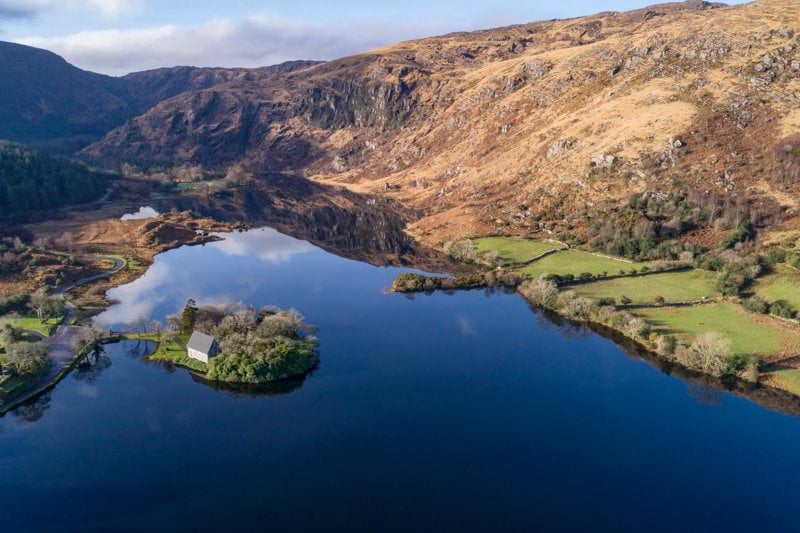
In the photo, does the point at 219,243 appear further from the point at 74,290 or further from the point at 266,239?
the point at 74,290

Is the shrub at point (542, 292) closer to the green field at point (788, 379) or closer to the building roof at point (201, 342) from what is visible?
the green field at point (788, 379)

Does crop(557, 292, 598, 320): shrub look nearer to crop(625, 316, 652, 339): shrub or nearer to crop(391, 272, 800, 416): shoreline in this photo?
crop(391, 272, 800, 416): shoreline

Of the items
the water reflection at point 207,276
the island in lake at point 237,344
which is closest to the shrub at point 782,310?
the island in lake at point 237,344

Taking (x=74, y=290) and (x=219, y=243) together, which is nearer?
(x=74, y=290)

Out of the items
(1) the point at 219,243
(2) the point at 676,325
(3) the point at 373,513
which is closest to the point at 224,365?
(3) the point at 373,513

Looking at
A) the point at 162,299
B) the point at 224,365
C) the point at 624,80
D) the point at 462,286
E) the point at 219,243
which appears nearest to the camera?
the point at 224,365

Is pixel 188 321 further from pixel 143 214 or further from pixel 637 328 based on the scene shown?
pixel 143 214

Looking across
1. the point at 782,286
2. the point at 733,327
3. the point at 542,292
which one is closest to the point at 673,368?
the point at 733,327
